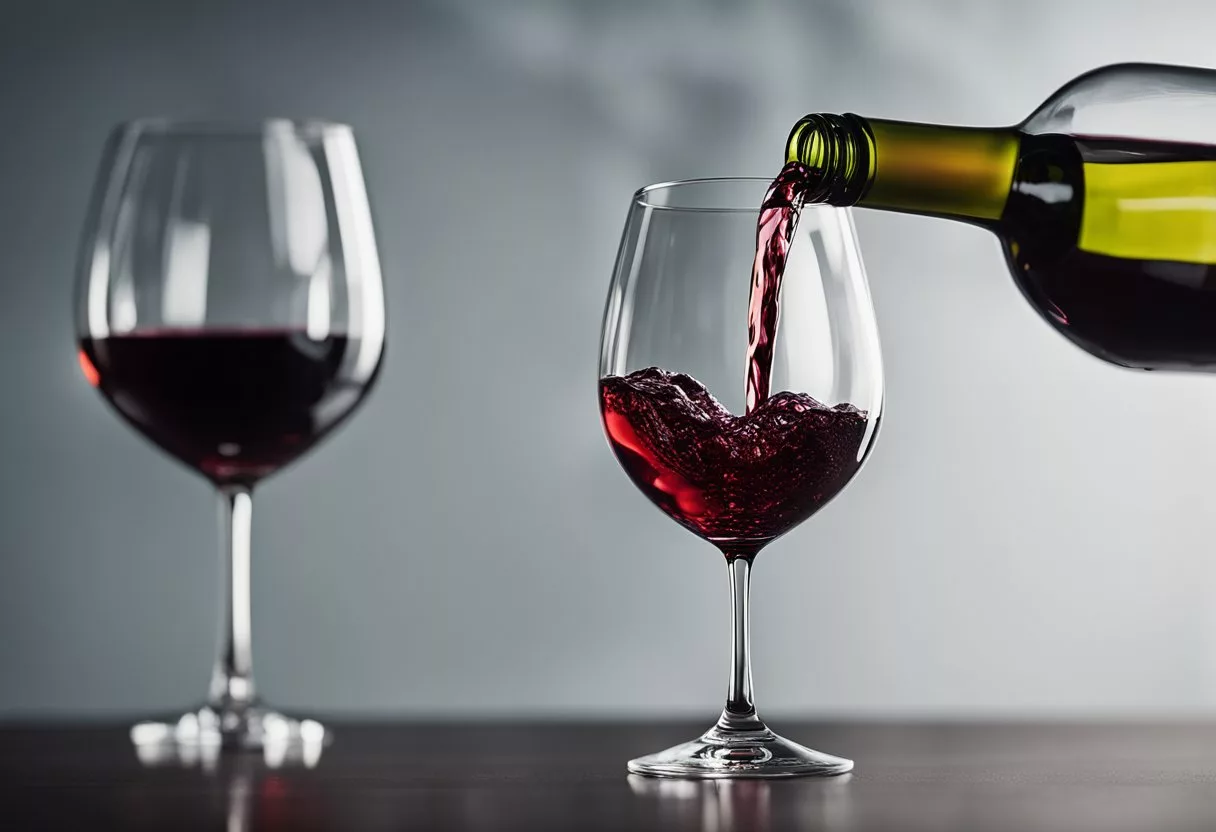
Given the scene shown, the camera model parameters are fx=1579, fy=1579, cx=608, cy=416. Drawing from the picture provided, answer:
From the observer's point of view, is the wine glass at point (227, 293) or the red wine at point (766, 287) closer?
the red wine at point (766, 287)

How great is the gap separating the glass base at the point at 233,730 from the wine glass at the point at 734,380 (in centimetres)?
23

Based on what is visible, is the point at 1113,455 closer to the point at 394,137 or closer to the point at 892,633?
the point at 892,633

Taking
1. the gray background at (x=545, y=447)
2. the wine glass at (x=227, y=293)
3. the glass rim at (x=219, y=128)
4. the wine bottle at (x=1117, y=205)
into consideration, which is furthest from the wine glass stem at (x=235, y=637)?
the gray background at (x=545, y=447)

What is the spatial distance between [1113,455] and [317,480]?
1426 millimetres

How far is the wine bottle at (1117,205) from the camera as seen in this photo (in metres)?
0.91

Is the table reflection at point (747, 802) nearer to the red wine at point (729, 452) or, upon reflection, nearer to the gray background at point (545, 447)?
the red wine at point (729, 452)

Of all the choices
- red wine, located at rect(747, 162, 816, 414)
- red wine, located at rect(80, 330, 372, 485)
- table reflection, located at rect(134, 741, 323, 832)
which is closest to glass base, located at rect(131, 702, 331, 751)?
table reflection, located at rect(134, 741, 323, 832)

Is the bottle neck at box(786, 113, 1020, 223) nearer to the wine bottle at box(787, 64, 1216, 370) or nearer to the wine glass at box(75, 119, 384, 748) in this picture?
the wine bottle at box(787, 64, 1216, 370)

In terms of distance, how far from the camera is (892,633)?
2812 mm

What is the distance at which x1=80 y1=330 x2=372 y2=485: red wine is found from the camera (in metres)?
0.94

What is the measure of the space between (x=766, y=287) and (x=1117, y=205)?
0.95 ft

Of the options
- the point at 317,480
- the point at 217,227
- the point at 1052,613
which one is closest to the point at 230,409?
the point at 217,227

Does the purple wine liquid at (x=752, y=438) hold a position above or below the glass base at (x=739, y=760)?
above

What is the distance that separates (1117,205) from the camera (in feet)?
3.05
